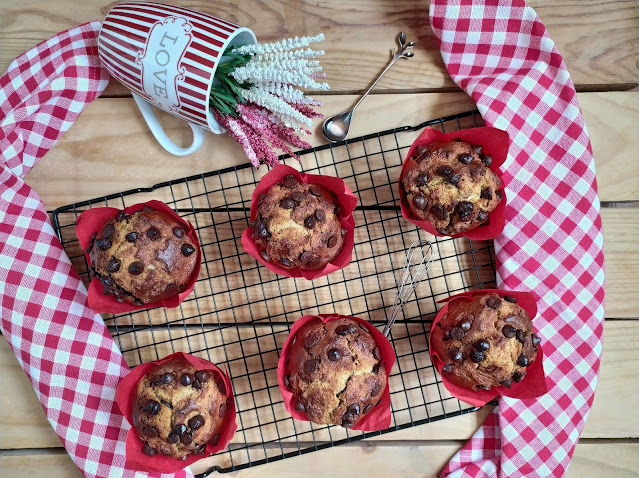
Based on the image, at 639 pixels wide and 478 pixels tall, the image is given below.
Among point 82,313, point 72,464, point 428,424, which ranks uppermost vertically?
point 82,313

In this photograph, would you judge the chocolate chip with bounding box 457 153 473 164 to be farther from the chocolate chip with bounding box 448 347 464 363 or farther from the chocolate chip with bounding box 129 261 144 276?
the chocolate chip with bounding box 129 261 144 276

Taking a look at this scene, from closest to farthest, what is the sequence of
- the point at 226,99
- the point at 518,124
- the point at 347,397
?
1. the point at 347,397
2. the point at 226,99
3. the point at 518,124

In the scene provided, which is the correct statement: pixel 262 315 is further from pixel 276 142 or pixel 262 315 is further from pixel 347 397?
pixel 276 142

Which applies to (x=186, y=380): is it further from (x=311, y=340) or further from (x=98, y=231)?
(x=98, y=231)

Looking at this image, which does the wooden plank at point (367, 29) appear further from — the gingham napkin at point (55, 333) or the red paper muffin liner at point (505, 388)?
the red paper muffin liner at point (505, 388)

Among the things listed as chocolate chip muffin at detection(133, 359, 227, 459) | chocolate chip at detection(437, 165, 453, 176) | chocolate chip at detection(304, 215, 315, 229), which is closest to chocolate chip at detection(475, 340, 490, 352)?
chocolate chip at detection(437, 165, 453, 176)

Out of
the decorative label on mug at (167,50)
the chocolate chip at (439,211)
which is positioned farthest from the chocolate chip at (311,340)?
the decorative label on mug at (167,50)

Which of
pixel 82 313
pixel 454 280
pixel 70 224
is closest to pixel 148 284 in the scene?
pixel 82 313

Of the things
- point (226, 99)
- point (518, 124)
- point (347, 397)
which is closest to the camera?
point (347, 397)
